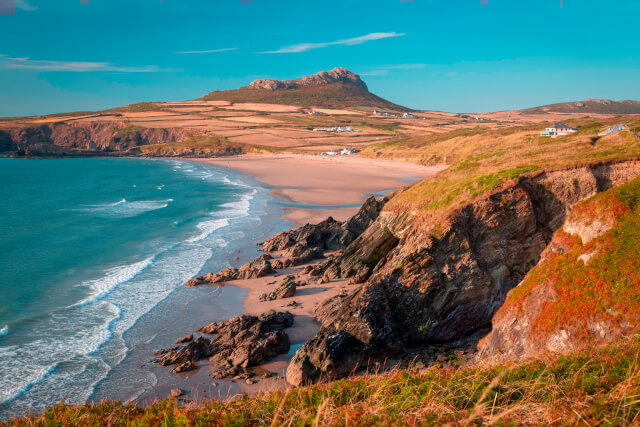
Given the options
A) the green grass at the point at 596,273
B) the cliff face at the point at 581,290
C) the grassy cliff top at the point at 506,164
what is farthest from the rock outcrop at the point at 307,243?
the green grass at the point at 596,273

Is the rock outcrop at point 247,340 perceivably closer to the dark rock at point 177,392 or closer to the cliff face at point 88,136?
the dark rock at point 177,392

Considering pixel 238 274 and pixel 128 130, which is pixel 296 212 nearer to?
pixel 238 274

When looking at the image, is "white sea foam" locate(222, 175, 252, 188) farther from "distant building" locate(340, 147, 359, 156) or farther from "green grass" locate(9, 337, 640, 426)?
"green grass" locate(9, 337, 640, 426)

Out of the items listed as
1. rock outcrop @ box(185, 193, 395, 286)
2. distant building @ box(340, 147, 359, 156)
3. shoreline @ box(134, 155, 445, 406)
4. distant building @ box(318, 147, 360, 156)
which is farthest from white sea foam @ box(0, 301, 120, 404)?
distant building @ box(340, 147, 359, 156)

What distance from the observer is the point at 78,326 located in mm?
20234

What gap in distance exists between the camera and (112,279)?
2709 cm

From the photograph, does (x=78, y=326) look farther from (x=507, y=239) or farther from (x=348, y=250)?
(x=507, y=239)

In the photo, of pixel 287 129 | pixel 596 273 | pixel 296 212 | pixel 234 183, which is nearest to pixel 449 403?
pixel 596 273

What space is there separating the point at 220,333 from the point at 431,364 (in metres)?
9.58

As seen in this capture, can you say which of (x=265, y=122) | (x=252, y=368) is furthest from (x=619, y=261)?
(x=265, y=122)

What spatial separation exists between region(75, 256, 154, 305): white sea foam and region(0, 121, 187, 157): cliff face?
143 m

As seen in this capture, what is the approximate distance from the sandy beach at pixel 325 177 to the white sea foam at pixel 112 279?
17.0m

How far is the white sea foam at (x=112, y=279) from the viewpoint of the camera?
24.5m

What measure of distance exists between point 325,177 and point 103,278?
56.4m
